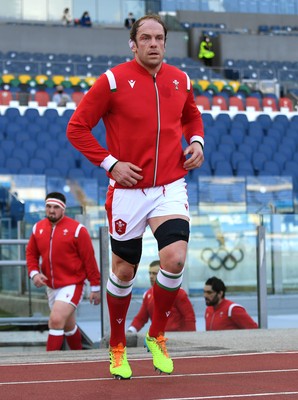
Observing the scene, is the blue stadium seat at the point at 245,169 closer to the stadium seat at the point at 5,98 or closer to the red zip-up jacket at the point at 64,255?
the stadium seat at the point at 5,98

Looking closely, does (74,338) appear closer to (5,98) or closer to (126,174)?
(126,174)

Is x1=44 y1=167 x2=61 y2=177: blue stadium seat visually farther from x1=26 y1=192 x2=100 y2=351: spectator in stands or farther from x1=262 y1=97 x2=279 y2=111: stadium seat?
x1=26 y1=192 x2=100 y2=351: spectator in stands

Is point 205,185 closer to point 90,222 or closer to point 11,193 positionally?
point 11,193

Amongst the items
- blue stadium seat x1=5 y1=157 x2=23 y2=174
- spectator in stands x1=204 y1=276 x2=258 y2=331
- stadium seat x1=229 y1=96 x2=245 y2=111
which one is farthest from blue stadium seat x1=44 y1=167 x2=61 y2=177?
spectator in stands x1=204 y1=276 x2=258 y2=331

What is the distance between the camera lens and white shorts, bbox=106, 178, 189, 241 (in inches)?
196

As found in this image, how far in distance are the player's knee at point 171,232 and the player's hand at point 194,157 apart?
12.5 inches

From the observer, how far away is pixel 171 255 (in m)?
4.89

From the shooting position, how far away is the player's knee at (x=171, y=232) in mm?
4879

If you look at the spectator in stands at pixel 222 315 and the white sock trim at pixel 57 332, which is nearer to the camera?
the white sock trim at pixel 57 332

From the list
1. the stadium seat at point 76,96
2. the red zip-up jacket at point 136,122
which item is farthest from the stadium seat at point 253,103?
the red zip-up jacket at point 136,122

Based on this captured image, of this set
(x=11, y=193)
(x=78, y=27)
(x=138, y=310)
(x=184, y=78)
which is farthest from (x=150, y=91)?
(x=78, y=27)

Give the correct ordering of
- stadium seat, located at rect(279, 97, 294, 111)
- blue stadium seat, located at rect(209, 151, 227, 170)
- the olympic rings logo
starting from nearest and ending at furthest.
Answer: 1. the olympic rings logo
2. blue stadium seat, located at rect(209, 151, 227, 170)
3. stadium seat, located at rect(279, 97, 294, 111)

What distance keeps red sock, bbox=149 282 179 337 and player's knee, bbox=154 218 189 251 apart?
279 mm

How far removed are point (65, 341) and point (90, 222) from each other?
2.56 m
